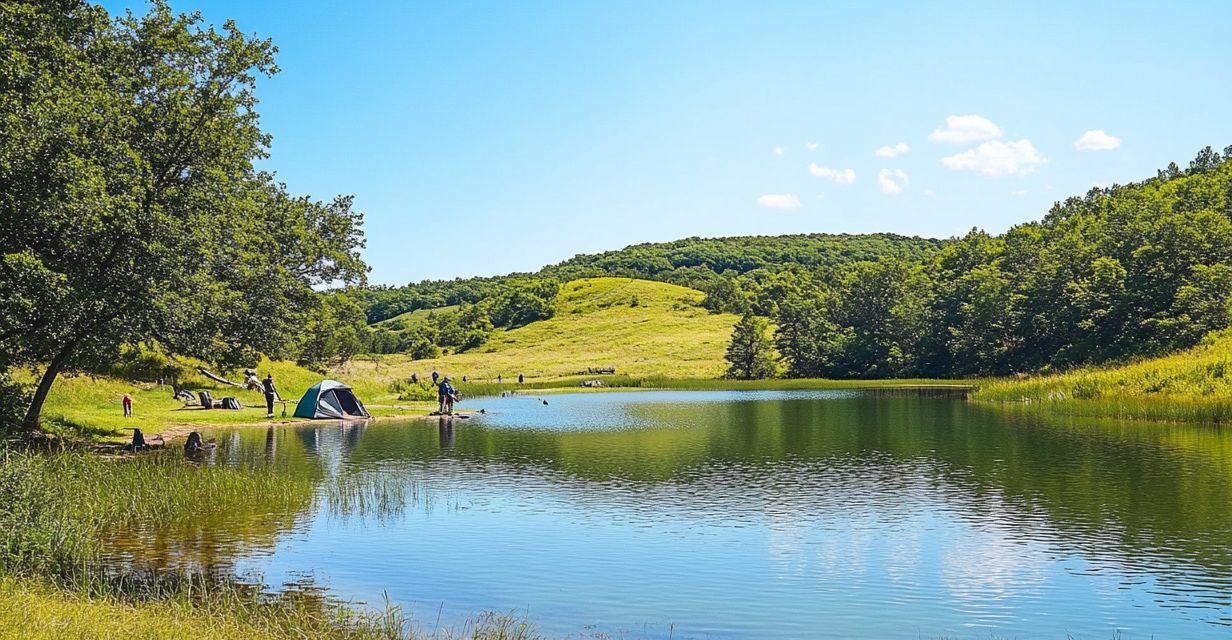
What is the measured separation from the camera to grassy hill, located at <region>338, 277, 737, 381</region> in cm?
12012

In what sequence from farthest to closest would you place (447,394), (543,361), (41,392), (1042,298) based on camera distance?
(543,361) < (1042,298) < (447,394) < (41,392)

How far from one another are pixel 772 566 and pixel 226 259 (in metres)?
26.8

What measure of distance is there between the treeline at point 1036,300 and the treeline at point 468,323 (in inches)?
→ 2124

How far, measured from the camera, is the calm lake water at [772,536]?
46.0 ft

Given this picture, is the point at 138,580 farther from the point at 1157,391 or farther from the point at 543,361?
the point at 543,361

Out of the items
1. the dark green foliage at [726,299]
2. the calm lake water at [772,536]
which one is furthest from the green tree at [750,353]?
the calm lake water at [772,536]

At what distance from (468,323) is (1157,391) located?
129m

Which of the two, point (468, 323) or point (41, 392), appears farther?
point (468, 323)

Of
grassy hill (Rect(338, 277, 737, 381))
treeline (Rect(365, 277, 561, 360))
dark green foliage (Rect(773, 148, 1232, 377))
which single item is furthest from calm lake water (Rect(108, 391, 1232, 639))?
treeline (Rect(365, 277, 561, 360))

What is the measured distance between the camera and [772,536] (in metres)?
19.3

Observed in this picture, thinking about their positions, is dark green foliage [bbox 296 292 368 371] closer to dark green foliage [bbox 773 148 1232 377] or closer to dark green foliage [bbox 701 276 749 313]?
dark green foliage [bbox 773 148 1232 377]

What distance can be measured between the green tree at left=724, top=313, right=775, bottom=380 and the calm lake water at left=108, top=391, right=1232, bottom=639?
2832 inches

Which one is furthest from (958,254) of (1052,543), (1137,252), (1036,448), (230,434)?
(1052,543)

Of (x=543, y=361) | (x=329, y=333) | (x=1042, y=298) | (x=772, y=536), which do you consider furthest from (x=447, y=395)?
(x=543, y=361)
